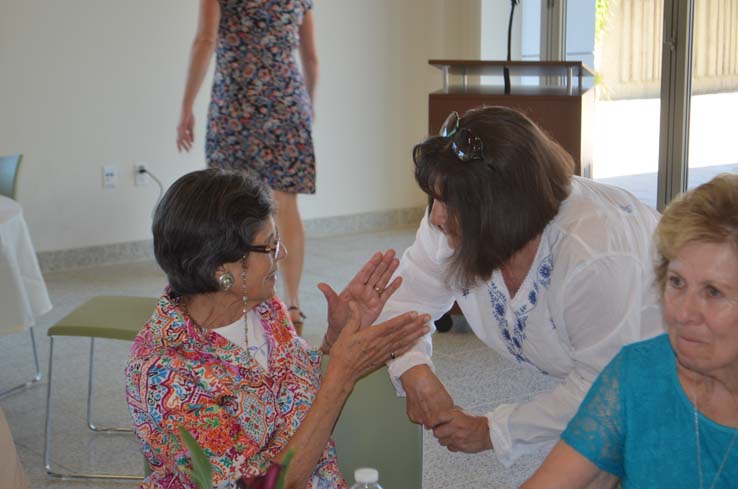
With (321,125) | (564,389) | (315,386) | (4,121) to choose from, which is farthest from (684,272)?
(321,125)

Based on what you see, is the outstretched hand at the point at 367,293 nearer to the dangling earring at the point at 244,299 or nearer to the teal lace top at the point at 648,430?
the dangling earring at the point at 244,299

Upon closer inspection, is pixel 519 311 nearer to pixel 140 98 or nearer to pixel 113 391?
pixel 113 391

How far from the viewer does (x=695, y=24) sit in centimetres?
520

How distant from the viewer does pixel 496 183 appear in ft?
6.08

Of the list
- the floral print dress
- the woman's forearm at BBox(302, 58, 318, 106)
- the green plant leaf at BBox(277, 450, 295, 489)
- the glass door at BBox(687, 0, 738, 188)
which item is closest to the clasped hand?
the green plant leaf at BBox(277, 450, 295, 489)

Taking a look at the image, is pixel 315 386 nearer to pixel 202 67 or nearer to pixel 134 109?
pixel 202 67

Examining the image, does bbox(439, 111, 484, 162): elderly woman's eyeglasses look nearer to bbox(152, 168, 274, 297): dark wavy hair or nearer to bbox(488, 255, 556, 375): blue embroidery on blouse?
bbox(488, 255, 556, 375): blue embroidery on blouse

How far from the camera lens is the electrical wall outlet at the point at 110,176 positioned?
18.7 feet

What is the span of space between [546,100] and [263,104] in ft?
4.01

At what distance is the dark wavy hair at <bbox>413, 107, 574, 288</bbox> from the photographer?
186 centimetres

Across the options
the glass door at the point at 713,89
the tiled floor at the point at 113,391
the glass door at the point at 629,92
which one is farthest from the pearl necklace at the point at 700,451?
the glass door at the point at 629,92

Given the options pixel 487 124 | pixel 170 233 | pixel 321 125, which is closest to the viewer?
pixel 170 233

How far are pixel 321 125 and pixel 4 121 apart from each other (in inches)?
80.9

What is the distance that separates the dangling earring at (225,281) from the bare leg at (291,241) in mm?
2418
